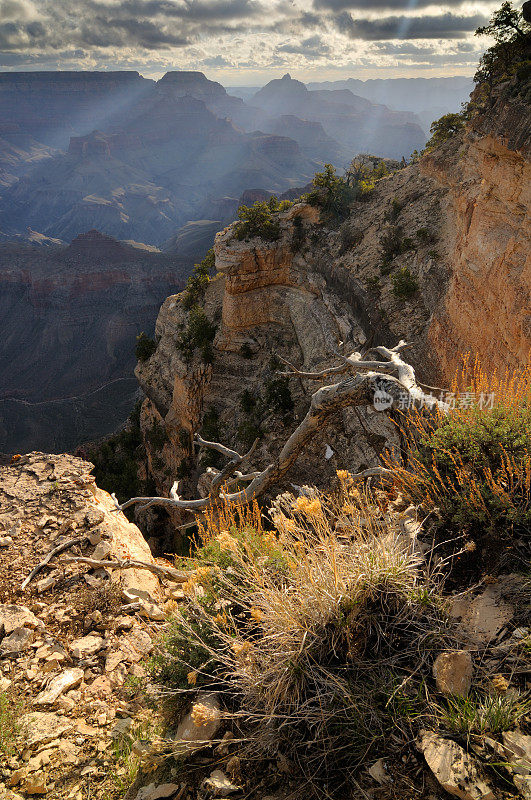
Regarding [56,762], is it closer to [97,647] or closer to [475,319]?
[97,647]

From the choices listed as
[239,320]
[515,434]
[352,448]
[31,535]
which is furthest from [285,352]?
[515,434]

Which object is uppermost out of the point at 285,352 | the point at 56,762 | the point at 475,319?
the point at 475,319

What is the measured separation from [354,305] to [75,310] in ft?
320

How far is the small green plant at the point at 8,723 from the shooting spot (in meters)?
3.08

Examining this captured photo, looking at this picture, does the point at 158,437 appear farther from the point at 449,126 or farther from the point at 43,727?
the point at 43,727

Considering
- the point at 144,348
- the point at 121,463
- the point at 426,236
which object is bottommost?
the point at 121,463

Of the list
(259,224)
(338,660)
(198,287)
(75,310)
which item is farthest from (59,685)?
(75,310)

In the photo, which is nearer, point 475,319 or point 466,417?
point 466,417

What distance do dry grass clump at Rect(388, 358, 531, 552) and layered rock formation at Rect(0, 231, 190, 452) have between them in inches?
3102

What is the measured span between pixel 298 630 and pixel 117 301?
355 ft

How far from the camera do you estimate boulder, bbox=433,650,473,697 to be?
7.39 ft

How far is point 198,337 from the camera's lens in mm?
27125

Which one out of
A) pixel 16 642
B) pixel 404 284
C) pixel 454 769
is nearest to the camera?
pixel 454 769

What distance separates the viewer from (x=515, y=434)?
344 cm
